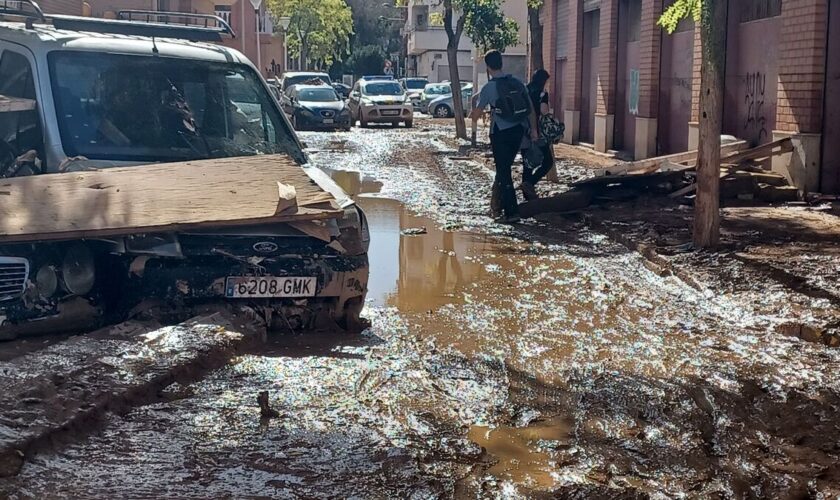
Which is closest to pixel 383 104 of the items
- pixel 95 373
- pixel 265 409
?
pixel 95 373

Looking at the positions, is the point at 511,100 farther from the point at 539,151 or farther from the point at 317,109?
the point at 317,109

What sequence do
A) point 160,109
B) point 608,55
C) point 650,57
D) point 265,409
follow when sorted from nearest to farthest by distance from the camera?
→ point 265,409
point 160,109
point 650,57
point 608,55

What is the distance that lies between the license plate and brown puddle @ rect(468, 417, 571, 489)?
5.68ft

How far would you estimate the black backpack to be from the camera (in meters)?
12.4

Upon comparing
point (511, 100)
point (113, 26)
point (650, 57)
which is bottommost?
point (511, 100)

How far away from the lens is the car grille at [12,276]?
5840mm

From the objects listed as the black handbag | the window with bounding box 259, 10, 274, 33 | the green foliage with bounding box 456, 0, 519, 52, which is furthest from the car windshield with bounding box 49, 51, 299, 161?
the window with bounding box 259, 10, 274, 33

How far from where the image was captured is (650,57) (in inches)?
809

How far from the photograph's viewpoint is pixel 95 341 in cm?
570

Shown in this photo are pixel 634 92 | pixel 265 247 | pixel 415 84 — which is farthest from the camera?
pixel 415 84

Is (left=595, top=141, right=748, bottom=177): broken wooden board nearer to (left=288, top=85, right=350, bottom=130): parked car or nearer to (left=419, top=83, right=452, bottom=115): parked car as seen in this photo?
(left=288, top=85, right=350, bottom=130): parked car

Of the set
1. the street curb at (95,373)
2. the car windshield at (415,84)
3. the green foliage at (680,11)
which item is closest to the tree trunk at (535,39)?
the green foliage at (680,11)

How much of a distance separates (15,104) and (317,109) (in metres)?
27.2

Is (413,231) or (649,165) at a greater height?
(649,165)
